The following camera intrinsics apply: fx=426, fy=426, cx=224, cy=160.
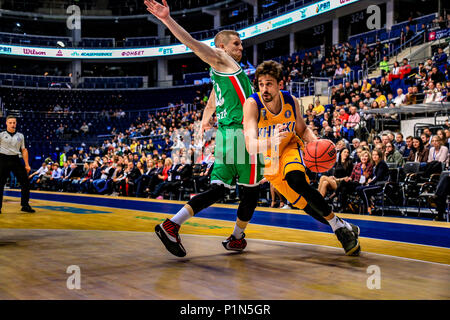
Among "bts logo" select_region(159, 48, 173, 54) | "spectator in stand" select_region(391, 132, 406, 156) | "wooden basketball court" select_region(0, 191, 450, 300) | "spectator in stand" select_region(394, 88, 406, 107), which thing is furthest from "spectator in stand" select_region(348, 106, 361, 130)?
"bts logo" select_region(159, 48, 173, 54)

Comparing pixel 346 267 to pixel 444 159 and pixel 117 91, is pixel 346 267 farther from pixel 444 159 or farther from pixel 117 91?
pixel 117 91

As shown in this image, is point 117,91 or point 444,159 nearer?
point 444,159

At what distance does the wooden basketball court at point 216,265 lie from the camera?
215 centimetres

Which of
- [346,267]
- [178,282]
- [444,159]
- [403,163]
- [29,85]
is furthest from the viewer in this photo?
[29,85]

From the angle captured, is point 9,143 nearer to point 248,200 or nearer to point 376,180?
point 248,200

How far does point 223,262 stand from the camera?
296cm

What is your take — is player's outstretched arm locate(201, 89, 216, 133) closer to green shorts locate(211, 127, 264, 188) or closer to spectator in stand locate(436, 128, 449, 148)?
green shorts locate(211, 127, 264, 188)

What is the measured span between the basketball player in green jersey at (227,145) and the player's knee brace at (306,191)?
0.84 feet

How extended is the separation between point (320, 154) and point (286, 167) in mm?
378

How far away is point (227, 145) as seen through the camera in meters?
3.27

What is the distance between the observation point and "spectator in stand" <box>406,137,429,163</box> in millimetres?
8164

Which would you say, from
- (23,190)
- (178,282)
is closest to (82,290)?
(178,282)

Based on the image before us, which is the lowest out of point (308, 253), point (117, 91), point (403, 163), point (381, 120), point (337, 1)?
point (308, 253)

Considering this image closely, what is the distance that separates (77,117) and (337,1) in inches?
748
